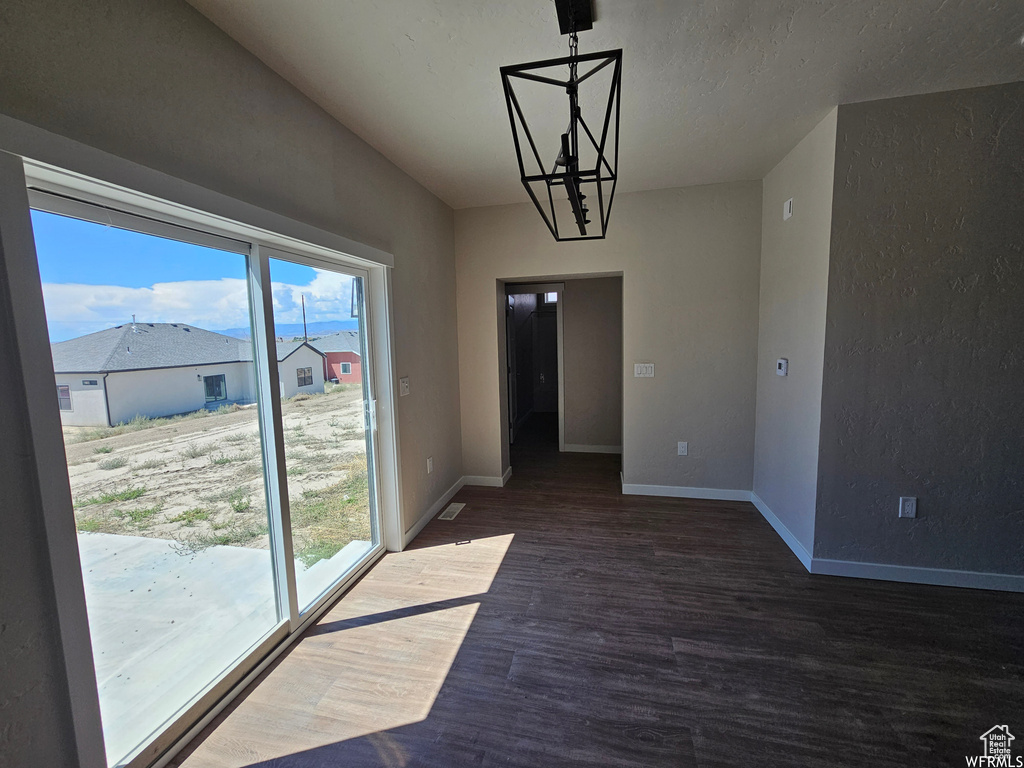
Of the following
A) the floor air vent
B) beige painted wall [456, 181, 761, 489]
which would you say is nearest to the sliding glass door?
the floor air vent

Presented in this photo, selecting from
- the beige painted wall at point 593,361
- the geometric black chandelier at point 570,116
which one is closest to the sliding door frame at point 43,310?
the geometric black chandelier at point 570,116

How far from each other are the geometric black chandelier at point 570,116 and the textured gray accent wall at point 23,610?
59.9 inches

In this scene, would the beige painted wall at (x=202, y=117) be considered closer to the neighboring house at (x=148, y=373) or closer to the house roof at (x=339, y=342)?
the house roof at (x=339, y=342)

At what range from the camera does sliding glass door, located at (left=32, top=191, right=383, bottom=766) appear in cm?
133

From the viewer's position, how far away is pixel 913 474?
95.1 inches

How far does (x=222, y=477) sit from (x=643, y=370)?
3231 mm

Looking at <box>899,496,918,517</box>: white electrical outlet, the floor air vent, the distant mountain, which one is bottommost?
the floor air vent

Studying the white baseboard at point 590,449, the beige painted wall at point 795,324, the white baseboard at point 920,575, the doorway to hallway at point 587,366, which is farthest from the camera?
the white baseboard at point 590,449

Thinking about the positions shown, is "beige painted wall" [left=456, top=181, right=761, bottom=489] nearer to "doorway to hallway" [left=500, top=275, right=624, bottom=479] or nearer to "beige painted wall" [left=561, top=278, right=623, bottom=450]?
"doorway to hallway" [left=500, top=275, right=624, bottom=479]

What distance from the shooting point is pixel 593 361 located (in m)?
5.34

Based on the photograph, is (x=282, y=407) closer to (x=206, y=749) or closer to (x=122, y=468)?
(x=122, y=468)

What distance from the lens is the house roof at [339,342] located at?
2387 millimetres

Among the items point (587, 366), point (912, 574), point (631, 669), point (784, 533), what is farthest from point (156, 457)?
point (587, 366)

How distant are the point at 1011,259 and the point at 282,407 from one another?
392 cm
